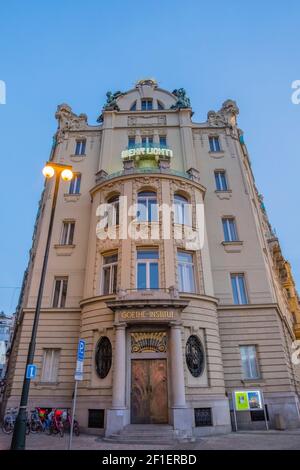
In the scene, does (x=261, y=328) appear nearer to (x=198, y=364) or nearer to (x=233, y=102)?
(x=198, y=364)

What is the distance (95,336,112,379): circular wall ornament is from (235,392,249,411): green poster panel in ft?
23.9

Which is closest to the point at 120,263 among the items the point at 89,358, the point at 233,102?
the point at 89,358

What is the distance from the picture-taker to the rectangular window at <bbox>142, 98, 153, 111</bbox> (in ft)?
108

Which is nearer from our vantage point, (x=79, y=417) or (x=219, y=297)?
(x=79, y=417)

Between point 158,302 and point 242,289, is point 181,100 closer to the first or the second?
point 242,289

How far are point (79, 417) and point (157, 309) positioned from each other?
23.5 feet

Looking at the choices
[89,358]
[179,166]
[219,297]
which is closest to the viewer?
[89,358]

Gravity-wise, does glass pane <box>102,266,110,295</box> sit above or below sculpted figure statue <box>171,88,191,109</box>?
below

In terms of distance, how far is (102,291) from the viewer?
66.5 ft

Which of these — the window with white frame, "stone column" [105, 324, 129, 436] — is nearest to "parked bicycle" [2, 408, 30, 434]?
"stone column" [105, 324, 129, 436]

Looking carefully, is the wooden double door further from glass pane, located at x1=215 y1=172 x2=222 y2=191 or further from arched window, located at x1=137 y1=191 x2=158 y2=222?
glass pane, located at x1=215 y1=172 x2=222 y2=191

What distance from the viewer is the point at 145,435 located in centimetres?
1428

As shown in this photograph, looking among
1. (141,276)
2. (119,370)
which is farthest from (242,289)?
(119,370)
